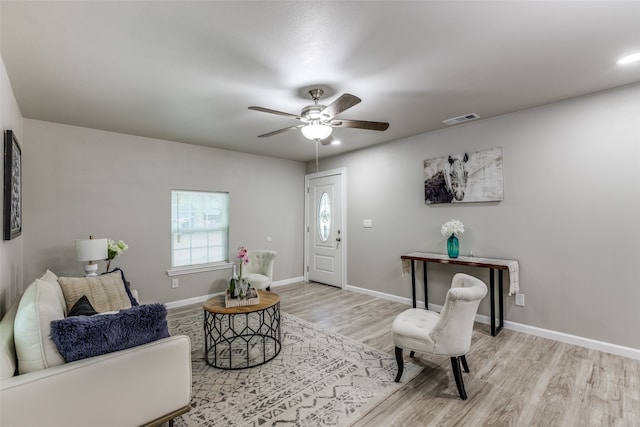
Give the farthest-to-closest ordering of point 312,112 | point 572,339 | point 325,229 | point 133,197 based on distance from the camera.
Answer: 1. point 325,229
2. point 133,197
3. point 572,339
4. point 312,112

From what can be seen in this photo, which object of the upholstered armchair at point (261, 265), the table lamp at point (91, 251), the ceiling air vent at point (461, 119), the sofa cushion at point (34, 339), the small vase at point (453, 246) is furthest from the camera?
the upholstered armchair at point (261, 265)

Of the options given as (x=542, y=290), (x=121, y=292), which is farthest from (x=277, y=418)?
(x=542, y=290)

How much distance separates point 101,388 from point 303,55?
2.35 meters

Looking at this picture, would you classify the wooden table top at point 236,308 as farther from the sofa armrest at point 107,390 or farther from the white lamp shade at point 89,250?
the white lamp shade at point 89,250

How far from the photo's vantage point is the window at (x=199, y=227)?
4555mm

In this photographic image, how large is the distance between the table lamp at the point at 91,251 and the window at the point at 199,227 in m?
1.20

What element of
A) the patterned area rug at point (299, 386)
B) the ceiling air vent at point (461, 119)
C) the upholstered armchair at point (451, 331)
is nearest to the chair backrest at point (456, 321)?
the upholstered armchair at point (451, 331)

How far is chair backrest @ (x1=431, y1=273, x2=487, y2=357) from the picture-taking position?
2066 millimetres

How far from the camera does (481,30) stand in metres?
1.87

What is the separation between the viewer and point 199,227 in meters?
4.80

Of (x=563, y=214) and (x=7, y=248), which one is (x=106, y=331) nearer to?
(x=7, y=248)

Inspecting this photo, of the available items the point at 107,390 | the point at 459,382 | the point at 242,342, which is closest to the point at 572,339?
the point at 459,382

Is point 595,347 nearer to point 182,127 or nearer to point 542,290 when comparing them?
point 542,290

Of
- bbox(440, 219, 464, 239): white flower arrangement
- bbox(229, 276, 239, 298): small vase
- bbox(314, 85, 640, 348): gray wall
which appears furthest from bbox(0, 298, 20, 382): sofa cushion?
bbox(314, 85, 640, 348): gray wall
